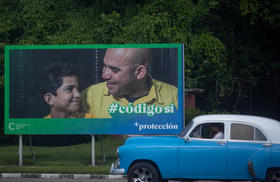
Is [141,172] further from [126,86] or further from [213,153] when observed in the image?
[126,86]

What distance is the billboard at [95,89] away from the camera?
1564 cm

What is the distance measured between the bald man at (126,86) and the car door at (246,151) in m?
5.52

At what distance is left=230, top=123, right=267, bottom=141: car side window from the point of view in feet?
33.4

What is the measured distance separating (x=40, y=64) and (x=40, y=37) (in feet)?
31.8

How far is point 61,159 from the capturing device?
17344mm

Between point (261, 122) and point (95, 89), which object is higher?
Answer: point (95, 89)

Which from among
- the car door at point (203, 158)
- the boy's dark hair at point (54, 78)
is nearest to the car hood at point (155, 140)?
the car door at point (203, 158)

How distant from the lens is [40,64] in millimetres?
15969

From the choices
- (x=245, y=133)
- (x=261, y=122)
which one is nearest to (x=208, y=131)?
(x=245, y=133)

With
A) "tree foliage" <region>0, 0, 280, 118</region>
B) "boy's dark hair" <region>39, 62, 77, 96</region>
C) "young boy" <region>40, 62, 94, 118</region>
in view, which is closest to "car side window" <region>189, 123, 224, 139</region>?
"young boy" <region>40, 62, 94, 118</region>

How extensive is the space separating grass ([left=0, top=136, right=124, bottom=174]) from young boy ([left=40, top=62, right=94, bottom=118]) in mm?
1785

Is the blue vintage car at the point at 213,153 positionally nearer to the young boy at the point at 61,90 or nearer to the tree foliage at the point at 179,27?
the young boy at the point at 61,90

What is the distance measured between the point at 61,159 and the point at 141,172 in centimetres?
758

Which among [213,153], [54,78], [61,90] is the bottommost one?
[213,153]
